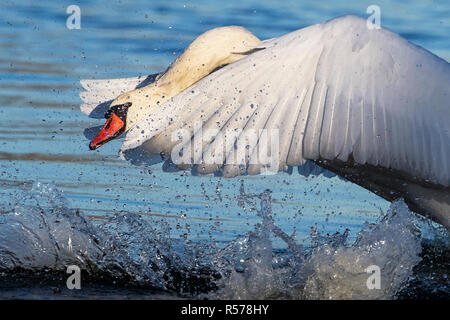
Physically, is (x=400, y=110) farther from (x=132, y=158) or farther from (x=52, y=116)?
(x=52, y=116)

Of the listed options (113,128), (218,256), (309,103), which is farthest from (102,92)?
(309,103)

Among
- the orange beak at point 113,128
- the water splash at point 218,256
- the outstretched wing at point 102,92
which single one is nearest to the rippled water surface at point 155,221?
the water splash at point 218,256

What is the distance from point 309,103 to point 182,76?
1223 millimetres

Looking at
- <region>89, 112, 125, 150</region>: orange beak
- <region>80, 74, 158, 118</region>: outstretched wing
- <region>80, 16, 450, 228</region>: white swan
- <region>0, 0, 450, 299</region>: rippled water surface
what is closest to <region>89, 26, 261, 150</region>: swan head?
<region>89, 112, 125, 150</region>: orange beak

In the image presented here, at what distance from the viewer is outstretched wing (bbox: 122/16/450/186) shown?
446cm

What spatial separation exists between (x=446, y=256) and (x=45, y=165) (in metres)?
3.22

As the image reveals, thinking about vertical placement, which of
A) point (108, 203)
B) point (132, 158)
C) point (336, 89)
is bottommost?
point (108, 203)

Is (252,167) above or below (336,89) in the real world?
below

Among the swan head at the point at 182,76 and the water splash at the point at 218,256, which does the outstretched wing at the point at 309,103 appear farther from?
the swan head at the point at 182,76

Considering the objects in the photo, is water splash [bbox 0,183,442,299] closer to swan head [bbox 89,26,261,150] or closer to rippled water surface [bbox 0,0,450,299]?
rippled water surface [bbox 0,0,450,299]

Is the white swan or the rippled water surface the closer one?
the white swan

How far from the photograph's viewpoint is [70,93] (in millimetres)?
8984
